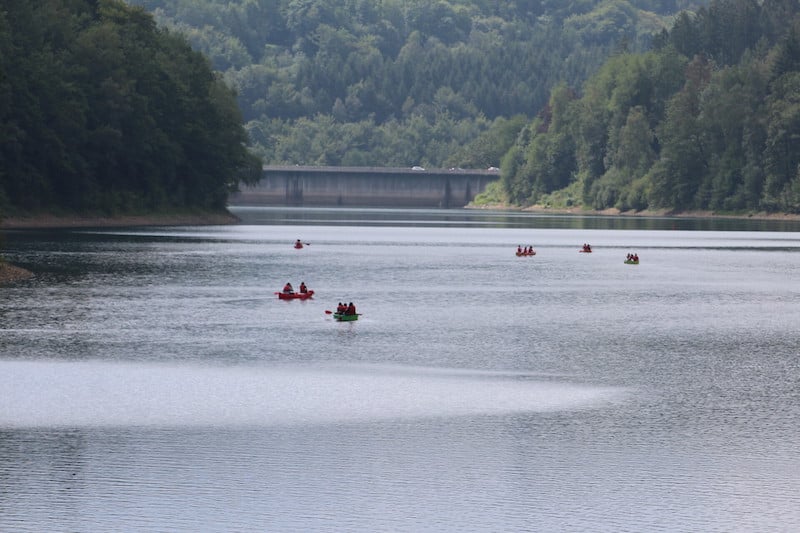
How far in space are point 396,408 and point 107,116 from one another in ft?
413

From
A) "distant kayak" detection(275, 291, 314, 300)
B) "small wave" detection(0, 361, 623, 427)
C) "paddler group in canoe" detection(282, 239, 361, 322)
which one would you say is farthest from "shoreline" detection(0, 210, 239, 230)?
"small wave" detection(0, 361, 623, 427)

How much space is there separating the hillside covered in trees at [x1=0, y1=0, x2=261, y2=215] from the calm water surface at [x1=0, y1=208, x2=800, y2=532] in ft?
199

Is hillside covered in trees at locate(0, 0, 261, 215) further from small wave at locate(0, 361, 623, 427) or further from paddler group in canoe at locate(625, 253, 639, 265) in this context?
small wave at locate(0, 361, 623, 427)

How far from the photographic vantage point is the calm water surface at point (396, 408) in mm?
29078

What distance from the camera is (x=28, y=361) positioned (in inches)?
1893

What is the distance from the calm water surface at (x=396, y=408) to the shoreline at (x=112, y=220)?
212ft

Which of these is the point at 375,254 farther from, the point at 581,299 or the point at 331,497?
the point at 331,497

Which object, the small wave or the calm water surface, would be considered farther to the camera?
the small wave

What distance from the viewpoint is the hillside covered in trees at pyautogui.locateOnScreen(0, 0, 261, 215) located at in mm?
140875

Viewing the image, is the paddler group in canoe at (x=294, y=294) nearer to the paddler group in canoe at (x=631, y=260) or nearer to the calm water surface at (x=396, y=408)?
the calm water surface at (x=396, y=408)

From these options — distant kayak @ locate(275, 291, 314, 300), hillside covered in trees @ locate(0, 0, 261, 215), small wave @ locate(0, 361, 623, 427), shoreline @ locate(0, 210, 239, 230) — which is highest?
hillside covered in trees @ locate(0, 0, 261, 215)

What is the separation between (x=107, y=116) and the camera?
527ft

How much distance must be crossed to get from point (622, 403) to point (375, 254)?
266 ft

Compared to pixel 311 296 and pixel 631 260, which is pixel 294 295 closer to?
pixel 311 296
